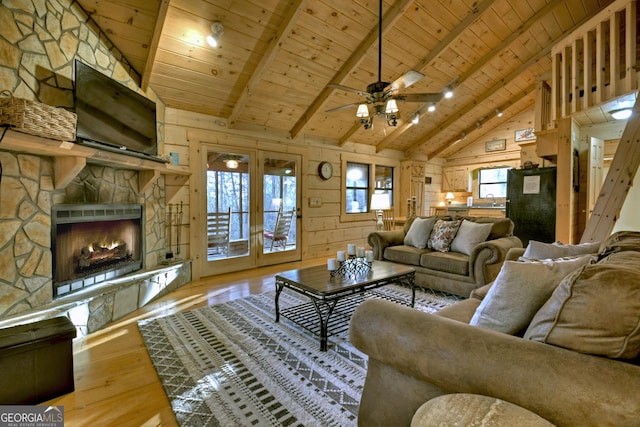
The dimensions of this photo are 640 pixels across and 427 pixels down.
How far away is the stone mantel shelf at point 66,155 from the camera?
6.33ft

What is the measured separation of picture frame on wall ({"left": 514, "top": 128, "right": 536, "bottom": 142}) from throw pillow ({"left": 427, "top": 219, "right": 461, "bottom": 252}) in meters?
4.59

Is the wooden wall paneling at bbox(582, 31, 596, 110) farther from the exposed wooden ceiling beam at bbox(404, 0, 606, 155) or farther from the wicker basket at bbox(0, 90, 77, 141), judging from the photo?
the wicker basket at bbox(0, 90, 77, 141)

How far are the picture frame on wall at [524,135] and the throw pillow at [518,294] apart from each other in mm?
6884

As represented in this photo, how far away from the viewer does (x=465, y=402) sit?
875mm

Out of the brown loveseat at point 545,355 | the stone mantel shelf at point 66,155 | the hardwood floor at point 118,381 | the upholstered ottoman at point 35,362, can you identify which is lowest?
the hardwood floor at point 118,381

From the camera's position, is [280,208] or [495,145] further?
[495,145]

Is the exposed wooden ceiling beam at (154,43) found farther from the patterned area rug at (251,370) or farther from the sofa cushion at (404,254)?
the sofa cushion at (404,254)

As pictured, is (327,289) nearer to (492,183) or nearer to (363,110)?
(363,110)

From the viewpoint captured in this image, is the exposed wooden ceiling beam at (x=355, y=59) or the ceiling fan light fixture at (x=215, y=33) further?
the exposed wooden ceiling beam at (x=355, y=59)

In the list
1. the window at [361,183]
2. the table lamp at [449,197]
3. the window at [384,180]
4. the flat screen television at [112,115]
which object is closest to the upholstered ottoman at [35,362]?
the flat screen television at [112,115]

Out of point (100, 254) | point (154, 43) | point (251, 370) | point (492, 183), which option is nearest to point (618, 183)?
point (251, 370)

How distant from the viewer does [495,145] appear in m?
7.37

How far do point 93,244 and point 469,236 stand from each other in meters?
4.16

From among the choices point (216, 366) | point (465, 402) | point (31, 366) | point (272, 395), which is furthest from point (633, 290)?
point (31, 366)
